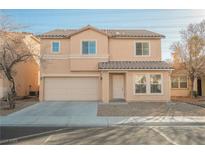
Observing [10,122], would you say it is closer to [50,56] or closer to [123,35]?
[50,56]

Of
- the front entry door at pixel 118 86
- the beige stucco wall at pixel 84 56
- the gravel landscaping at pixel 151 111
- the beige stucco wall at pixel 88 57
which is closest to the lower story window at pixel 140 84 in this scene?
the front entry door at pixel 118 86

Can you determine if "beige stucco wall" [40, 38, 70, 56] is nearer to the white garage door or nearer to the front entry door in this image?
the white garage door

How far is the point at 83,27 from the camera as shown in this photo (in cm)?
2138

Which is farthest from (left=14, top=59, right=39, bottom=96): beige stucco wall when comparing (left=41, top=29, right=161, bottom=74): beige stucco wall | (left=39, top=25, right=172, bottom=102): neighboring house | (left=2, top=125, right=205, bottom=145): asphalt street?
(left=2, top=125, right=205, bottom=145): asphalt street

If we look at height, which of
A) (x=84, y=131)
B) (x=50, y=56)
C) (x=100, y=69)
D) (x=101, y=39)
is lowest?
(x=84, y=131)

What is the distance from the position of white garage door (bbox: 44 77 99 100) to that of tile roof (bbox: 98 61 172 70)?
2.08 meters

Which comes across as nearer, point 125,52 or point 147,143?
point 147,143

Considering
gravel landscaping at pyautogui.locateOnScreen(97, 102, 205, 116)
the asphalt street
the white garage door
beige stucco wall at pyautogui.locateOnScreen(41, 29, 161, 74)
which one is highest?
beige stucco wall at pyautogui.locateOnScreen(41, 29, 161, 74)

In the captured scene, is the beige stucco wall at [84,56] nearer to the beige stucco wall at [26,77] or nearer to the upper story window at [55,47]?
the upper story window at [55,47]

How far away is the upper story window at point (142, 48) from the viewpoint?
72.3 ft

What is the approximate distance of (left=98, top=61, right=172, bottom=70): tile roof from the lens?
66.0ft

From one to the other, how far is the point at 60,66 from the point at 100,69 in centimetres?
422

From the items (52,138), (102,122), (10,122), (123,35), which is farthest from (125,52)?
(52,138)

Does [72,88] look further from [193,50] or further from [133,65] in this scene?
[193,50]
